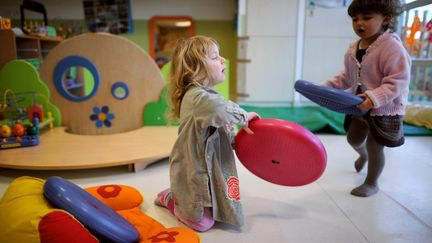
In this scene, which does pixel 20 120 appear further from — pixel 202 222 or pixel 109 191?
pixel 202 222

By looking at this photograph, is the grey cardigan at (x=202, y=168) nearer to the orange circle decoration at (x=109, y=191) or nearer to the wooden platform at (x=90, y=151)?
the orange circle decoration at (x=109, y=191)

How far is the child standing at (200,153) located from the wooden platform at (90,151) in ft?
2.09

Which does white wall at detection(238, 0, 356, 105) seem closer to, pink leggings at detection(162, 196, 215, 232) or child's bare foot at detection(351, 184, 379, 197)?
child's bare foot at detection(351, 184, 379, 197)

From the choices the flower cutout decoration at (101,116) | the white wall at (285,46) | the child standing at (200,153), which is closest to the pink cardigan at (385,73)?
the child standing at (200,153)

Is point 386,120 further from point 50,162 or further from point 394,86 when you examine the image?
point 50,162

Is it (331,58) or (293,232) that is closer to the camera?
(293,232)

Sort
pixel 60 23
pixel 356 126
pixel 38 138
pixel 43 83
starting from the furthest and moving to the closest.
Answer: pixel 60 23 < pixel 43 83 < pixel 38 138 < pixel 356 126

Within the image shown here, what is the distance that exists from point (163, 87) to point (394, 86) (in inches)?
62.0

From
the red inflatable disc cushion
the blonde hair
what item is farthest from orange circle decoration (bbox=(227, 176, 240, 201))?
the blonde hair

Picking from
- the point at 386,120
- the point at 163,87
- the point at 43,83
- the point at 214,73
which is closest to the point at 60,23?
the point at 43,83

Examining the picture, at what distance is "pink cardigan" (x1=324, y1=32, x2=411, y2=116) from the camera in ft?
4.74

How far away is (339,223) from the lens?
4.57 feet

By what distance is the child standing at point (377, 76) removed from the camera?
145 centimetres

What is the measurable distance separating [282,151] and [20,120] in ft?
5.85
